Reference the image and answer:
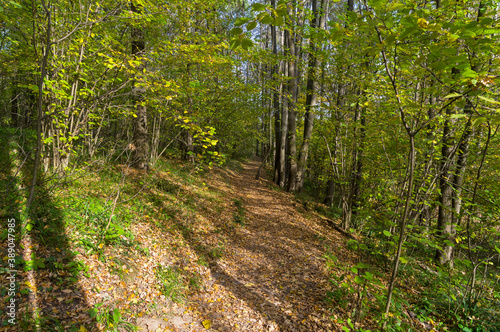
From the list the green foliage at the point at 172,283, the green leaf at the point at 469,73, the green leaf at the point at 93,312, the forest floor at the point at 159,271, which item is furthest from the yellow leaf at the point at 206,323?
the green leaf at the point at 469,73

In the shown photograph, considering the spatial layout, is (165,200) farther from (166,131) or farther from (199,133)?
(166,131)

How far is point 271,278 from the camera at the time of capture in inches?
190

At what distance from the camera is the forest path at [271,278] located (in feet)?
11.9

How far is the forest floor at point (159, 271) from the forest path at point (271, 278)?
0.07ft

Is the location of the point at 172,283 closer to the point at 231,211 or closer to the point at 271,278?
the point at 271,278

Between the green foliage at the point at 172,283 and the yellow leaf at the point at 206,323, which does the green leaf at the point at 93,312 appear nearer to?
the green foliage at the point at 172,283

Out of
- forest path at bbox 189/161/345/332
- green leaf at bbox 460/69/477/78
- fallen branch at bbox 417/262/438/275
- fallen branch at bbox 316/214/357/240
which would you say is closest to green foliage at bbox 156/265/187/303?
forest path at bbox 189/161/345/332

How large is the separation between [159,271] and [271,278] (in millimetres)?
2322

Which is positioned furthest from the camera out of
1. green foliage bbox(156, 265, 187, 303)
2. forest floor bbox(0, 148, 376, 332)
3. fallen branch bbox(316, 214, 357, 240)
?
fallen branch bbox(316, 214, 357, 240)

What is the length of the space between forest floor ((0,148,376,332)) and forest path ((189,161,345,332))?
0.02 m

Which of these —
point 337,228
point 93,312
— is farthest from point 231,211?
point 93,312

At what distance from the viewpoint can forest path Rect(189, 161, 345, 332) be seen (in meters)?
3.63

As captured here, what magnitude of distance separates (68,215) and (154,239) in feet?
5.09

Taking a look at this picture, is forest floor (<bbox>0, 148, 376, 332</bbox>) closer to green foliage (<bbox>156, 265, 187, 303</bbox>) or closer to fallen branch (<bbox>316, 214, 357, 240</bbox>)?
green foliage (<bbox>156, 265, 187, 303</bbox>)
